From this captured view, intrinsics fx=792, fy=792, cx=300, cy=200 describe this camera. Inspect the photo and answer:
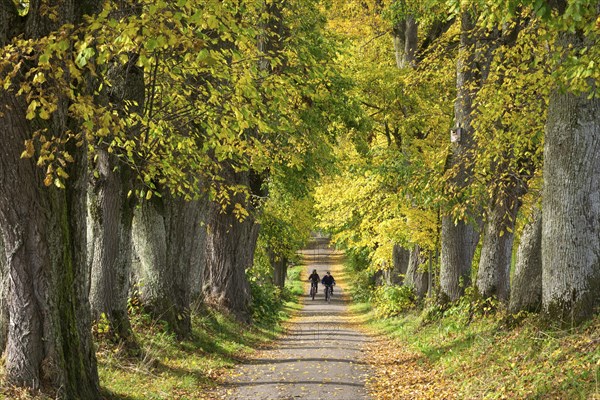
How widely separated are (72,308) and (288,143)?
45.1 feet

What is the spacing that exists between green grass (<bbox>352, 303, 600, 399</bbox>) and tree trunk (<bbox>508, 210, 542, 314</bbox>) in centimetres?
33

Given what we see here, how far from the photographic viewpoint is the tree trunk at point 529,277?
13.1 metres

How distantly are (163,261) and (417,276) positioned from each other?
573 inches

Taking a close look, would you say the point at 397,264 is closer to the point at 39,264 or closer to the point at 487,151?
the point at 487,151

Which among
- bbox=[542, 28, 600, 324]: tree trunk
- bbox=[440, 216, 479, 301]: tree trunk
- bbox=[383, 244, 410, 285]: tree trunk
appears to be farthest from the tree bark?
bbox=[383, 244, 410, 285]: tree trunk

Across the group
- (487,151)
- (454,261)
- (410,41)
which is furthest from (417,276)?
(487,151)

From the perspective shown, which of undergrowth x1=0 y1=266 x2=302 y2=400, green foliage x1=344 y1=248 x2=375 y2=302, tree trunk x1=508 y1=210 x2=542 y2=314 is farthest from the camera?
green foliage x1=344 y1=248 x2=375 y2=302

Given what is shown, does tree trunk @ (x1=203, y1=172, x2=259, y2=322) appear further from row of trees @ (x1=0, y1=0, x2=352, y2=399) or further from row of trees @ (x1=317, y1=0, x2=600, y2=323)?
row of trees @ (x1=0, y1=0, x2=352, y2=399)

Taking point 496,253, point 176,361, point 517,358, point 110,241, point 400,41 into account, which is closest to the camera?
point 517,358

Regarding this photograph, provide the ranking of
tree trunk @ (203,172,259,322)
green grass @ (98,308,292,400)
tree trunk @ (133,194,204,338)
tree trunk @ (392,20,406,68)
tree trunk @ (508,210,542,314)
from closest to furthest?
green grass @ (98,308,292,400)
tree trunk @ (508,210,542,314)
tree trunk @ (133,194,204,338)
tree trunk @ (203,172,259,322)
tree trunk @ (392,20,406,68)

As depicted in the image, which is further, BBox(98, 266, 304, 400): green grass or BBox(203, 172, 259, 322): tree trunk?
BBox(203, 172, 259, 322): tree trunk

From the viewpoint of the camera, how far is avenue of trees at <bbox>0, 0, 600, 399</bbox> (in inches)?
313

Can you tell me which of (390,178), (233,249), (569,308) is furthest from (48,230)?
(233,249)

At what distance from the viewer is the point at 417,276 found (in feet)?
92.7
